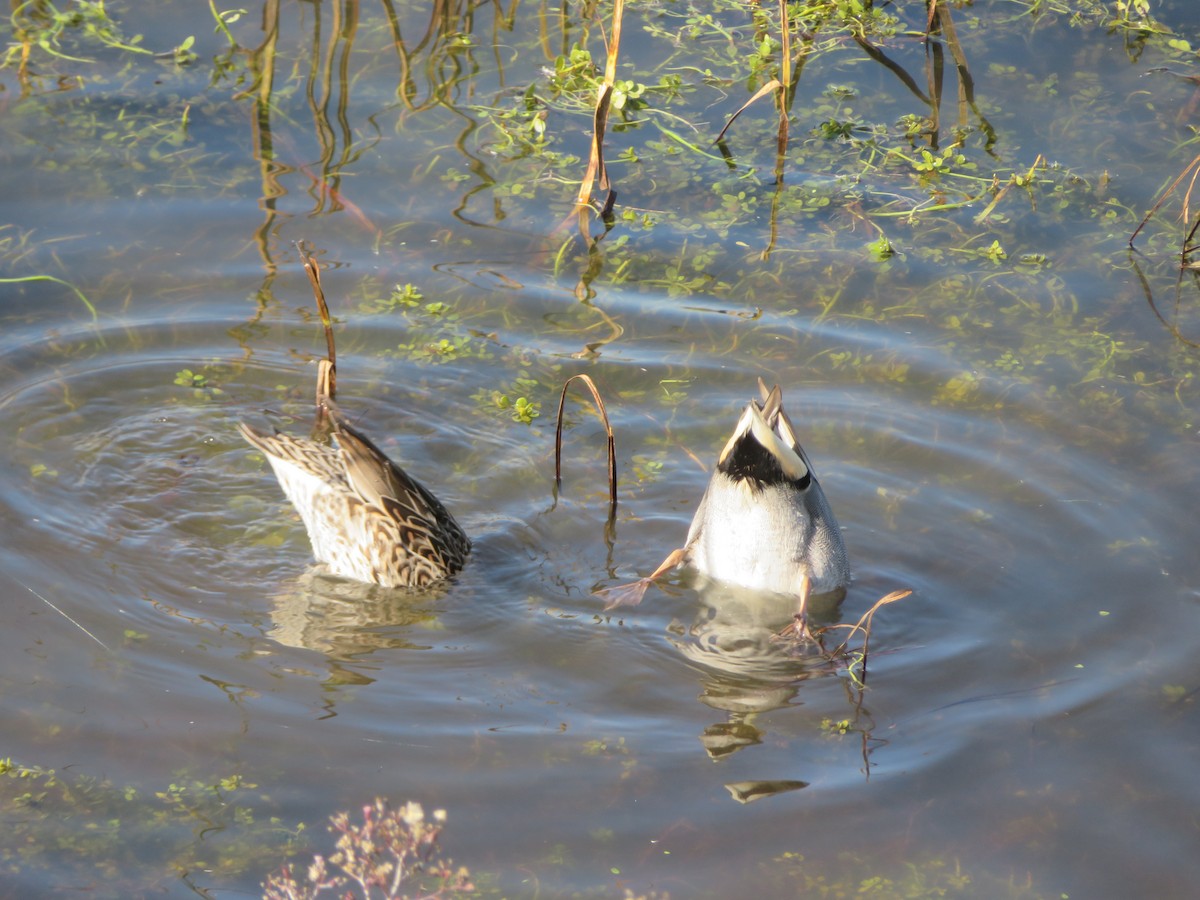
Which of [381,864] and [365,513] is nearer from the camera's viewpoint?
[381,864]

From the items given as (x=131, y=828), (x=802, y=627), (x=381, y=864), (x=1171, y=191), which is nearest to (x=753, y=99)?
(x=1171, y=191)

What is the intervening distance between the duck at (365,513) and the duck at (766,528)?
2.53 feet

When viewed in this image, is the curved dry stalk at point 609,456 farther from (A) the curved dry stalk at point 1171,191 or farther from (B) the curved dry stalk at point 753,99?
(A) the curved dry stalk at point 1171,191

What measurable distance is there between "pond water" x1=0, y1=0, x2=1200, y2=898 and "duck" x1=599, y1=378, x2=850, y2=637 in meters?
0.13

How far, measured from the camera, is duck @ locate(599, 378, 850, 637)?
533 cm

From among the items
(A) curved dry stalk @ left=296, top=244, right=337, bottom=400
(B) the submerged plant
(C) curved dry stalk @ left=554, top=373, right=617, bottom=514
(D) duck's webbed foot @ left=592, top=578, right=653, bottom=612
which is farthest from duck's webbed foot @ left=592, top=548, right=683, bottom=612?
(A) curved dry stalk @ left=296, top=244, right=337, bottom=400

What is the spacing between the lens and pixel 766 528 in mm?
5566

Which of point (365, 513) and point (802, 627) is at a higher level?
point (365, 513)

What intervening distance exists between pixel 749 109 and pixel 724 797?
514 cm

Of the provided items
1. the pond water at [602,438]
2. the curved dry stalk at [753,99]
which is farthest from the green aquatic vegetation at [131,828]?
the curved dry stalk at [753,99]

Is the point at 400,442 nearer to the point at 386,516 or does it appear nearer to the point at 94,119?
the point at 386,516

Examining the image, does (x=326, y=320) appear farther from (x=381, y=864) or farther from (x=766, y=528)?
(x=381, y=864)

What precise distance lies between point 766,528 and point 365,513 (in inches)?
65.0

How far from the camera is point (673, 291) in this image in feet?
24.3
